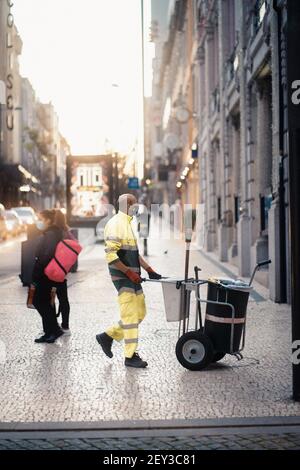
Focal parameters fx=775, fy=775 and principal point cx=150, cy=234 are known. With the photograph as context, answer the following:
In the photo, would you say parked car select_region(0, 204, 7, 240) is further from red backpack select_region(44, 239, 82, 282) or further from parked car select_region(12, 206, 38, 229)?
red backpack select_region(44, 239, 82, 282)

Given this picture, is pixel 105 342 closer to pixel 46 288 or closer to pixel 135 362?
pixel 135 362

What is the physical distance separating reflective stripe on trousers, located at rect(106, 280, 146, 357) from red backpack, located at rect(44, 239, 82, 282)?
5.71ft

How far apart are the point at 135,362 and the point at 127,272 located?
956 mm

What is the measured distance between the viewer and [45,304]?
9.44 metres

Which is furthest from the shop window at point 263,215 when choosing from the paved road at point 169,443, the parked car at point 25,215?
the parked car at point 25,215

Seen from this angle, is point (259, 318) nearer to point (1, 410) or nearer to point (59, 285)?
point (59, 285)

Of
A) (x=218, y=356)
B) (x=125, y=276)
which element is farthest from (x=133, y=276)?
(x=218, y=356)

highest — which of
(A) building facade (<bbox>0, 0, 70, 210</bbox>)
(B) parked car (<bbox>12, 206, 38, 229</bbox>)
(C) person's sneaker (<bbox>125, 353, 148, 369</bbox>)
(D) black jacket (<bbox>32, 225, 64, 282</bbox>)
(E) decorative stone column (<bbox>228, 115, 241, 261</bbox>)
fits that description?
(A) building facade (<bbox>0, 0, 70, 210</bbox>)

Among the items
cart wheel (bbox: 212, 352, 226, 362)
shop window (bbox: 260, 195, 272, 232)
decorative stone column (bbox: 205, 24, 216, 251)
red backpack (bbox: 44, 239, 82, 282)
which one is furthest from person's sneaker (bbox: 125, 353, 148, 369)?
decorative stone column (bbox: 205, 24, 216, 251)

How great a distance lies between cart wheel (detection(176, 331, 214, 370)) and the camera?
7.54m

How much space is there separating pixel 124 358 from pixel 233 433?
3025 millimetres

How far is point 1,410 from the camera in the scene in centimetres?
619

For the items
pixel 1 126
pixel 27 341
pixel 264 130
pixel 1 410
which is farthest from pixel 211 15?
pixel 1 126

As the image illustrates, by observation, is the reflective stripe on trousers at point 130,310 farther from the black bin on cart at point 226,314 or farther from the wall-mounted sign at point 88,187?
the wall-mounted sign at point 88,187
